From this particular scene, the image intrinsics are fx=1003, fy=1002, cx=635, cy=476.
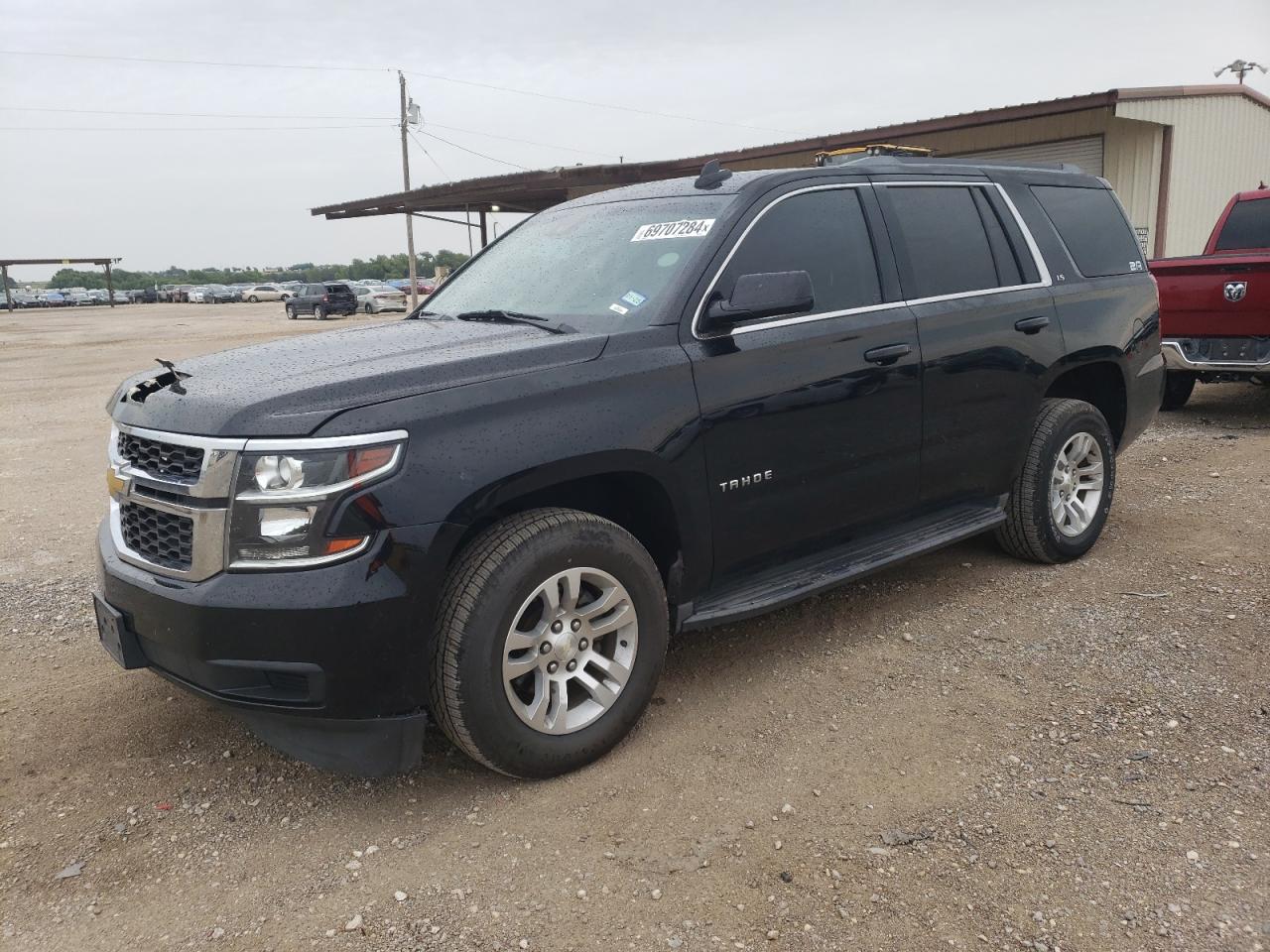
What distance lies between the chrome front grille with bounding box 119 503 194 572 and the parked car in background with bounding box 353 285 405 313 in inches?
1483

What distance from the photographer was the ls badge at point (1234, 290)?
801 centimetres

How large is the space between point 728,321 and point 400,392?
122 cm

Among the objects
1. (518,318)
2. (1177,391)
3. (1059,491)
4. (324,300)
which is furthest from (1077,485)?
(324,300)

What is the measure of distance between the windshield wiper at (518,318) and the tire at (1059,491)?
247 cm

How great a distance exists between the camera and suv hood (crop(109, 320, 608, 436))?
2.81m

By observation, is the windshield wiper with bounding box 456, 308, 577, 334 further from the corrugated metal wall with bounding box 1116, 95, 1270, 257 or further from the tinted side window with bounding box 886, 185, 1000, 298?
the corrugated metal wall with bounding box 1116, 95, 1270, 257

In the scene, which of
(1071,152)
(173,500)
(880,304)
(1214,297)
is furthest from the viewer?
(1071,152)

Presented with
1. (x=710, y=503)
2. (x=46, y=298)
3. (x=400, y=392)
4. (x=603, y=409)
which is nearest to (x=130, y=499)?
(x=400, y=392)

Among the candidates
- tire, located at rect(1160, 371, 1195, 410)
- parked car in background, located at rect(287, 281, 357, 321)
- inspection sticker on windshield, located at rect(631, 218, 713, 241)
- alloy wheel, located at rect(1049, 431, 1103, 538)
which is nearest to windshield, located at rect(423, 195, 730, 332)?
inspection sticker on windshield, located at rect(631, 218, 713, 241)

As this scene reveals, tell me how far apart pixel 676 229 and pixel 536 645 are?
168 cm

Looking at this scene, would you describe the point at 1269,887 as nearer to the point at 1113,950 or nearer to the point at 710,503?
the point at 1113,950

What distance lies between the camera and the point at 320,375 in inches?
121

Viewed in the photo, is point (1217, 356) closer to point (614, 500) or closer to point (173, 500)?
point (614, 500)

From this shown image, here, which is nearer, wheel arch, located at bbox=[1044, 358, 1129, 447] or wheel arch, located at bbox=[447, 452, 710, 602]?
wheel arch, located at bbox=[447, 452, 710, 602]
